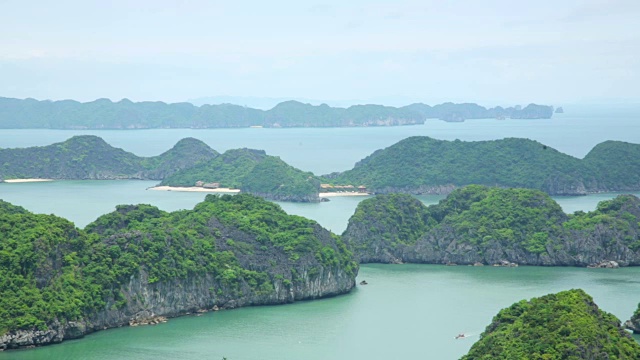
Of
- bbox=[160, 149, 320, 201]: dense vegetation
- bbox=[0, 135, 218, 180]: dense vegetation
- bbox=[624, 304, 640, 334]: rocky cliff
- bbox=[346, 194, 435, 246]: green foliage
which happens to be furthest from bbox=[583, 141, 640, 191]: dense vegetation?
bbox=[624, 304, 640, 334]: rocky cliff

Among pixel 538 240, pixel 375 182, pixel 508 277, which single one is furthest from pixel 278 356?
pixel 375 182

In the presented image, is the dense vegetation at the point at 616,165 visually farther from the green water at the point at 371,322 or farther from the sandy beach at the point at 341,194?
the green water at the point at 371,322

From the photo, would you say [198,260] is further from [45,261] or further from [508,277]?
[508,277]

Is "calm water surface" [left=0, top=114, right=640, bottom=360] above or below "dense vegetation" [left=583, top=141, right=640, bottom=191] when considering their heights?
below

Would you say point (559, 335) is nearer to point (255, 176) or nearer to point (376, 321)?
point (376, 321)

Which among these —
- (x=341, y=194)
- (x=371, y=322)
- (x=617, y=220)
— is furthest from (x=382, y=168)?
(x=371, y=322)

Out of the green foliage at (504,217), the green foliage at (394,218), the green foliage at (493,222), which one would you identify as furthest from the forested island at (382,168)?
the green foliage at (504,217)

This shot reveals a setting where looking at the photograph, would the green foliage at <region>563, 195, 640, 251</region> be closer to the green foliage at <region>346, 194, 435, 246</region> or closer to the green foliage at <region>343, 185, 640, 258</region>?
the green foliage at <region>343, 185, 640, 258</region>
